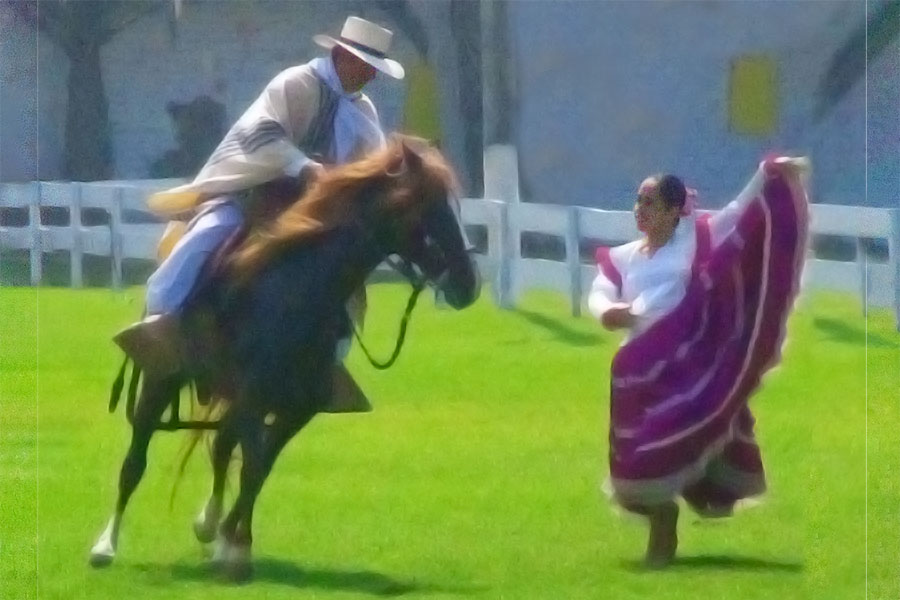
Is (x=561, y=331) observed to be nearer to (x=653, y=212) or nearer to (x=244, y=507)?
(x=653, y=212)

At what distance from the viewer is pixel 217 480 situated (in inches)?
187

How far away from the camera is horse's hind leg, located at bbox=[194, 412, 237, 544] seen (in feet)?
15.5

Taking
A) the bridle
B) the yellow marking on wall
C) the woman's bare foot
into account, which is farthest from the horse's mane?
the woman's bare foot

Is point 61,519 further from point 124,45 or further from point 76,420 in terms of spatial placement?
point 124,45

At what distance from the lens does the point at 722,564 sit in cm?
470

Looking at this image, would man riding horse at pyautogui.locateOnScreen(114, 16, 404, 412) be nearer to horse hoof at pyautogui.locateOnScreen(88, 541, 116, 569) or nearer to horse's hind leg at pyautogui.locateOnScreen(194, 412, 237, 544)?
horse's hind leg at pyautogui.locateOnScreen(194, 412, 237, 544)

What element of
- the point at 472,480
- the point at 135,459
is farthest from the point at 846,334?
the point at 135,459

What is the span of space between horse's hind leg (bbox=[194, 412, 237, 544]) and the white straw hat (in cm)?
112

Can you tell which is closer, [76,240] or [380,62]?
[380,62]

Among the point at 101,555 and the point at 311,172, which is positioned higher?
the point at 311,172

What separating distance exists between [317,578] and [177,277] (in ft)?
3.20

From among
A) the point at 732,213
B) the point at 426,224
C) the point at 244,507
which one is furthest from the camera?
the point at 244,507

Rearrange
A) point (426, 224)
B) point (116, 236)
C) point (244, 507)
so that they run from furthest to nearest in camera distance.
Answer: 1. point (116, 236)
2. point (244, 507)
3. point (426, 224)

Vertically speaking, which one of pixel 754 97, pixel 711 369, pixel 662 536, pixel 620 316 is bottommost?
pixel 662 536
